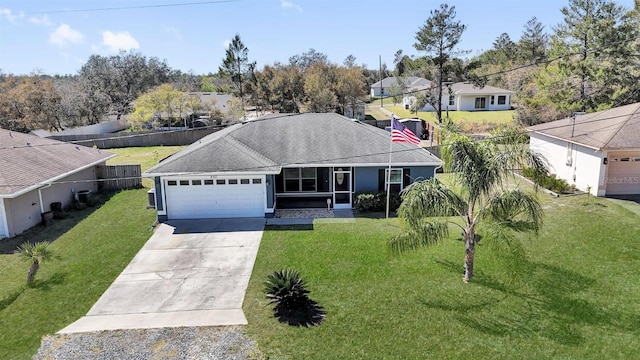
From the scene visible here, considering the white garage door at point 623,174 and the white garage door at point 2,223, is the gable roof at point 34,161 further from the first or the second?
the white garage door at point 623,174

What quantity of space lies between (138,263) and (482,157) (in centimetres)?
1107

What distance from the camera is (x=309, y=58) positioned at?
318 feet

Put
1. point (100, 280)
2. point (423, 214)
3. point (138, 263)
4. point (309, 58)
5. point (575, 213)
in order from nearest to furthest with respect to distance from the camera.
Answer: point (423, 214)
point (100, 280)
point (138, 263)
point (575, 213)
point (309, 58)

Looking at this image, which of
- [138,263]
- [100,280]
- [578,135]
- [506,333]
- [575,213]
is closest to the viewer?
[506,333]

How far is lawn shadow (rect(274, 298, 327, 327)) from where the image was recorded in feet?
33.5

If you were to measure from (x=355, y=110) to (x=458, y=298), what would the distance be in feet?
133

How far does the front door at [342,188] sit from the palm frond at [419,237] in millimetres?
8199

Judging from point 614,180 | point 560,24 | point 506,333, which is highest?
point 560,24

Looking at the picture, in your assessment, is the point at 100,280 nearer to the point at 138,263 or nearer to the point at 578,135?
the point at 138,263

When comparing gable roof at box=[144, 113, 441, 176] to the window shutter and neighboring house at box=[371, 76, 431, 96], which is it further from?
neighboring house at box=[371, 76, 431, 96]

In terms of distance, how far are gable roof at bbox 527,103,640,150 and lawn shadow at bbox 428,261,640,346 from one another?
948cm

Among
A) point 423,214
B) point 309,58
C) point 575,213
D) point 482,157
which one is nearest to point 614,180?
point 575,213

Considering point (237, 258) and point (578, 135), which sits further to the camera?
point (578, 135)

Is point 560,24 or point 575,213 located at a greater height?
point 560,24
